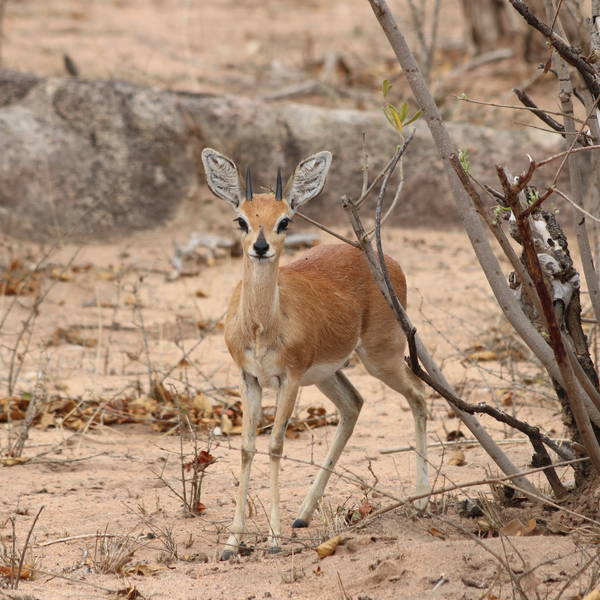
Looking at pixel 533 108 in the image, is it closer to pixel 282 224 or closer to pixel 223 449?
pixel 282 224

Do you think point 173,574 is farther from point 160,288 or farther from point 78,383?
point 160,288

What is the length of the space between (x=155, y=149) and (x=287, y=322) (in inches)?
261

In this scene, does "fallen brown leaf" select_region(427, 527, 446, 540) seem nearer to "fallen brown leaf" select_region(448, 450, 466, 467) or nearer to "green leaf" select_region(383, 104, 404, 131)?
"fallen brown leaf" select_region(448, 450, 466, 467)

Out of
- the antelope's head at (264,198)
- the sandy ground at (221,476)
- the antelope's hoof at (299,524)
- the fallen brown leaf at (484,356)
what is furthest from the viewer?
the fallen brown leaf at (484,356)

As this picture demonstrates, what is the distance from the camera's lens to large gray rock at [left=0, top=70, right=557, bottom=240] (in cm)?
1090

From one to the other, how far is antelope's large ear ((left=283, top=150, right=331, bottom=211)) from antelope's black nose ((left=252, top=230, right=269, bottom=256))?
34 centimetres

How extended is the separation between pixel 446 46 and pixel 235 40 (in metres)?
3.56

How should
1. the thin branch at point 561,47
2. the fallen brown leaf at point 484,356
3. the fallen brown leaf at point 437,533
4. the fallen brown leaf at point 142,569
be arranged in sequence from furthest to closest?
1. the fallen brown leaf at point 484,356
2. the fallen brown leaf at point 437,533
3. the fallen brown leaf at point 142,569
4. the thin branch at point 561,47

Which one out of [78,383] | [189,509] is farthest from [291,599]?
[78,383]

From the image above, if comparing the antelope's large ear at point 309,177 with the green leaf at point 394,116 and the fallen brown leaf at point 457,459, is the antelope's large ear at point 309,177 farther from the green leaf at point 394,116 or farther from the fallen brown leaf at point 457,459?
the fallen brown leaf at point 457,459

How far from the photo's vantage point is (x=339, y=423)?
584cm

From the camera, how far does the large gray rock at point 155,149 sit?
1090 cm

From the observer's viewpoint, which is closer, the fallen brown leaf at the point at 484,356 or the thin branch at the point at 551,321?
the thin branch at the point at 551,321

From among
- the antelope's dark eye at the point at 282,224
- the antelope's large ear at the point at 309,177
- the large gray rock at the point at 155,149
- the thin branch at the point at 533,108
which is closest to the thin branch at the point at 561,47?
the thin branch at the point at 533,108
